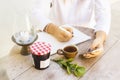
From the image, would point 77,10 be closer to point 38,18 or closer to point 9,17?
point 38,18

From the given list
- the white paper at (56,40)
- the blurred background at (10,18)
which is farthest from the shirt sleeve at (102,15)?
the blurred background at (10,18)

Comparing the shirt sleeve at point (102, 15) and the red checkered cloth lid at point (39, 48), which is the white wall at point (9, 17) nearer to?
the shirt sleeve at point (102, 15)

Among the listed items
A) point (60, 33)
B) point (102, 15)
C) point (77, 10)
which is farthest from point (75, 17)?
point (60, 33)

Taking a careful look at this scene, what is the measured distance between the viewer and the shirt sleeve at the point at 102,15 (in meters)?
1.31

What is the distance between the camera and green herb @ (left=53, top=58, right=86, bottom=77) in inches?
37.5

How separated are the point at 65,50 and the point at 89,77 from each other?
7.5 inches

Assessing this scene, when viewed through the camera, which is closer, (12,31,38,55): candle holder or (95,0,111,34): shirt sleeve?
(12,31,38,55): candle holder

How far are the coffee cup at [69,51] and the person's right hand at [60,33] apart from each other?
0.34ft

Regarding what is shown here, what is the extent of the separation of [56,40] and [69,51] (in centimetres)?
15

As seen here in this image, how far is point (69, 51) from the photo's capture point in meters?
1.05

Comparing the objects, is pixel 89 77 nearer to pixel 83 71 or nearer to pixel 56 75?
pixel 83 71

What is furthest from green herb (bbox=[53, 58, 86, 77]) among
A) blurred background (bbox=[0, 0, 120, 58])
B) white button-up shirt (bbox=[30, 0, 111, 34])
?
blurred background (bbox=[0, 0, 120, 58])

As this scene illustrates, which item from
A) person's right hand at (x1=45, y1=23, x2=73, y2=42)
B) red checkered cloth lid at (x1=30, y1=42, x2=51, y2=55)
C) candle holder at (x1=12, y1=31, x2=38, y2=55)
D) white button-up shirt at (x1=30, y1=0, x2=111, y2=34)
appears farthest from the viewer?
white button-up shirt at (x1=30, y1=0, x2=111, y2=34)

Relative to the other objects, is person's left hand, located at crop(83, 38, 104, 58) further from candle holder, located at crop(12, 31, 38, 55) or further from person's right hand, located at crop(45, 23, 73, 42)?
candle holder, located at crop(12, 31, 38, 55)
